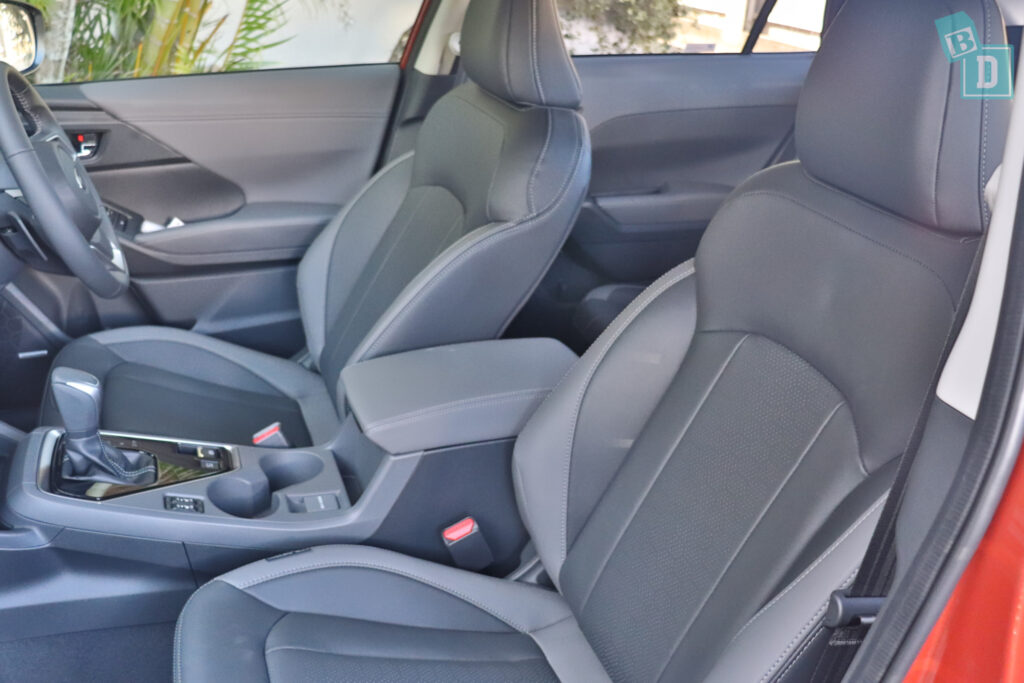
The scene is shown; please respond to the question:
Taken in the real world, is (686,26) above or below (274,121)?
above

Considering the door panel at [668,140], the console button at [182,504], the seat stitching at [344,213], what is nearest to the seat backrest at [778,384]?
the console button at [182,504]

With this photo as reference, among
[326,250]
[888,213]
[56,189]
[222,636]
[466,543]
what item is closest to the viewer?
[888,213]

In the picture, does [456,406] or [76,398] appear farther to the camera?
[456,406]

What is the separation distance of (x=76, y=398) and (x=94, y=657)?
0.42 metres

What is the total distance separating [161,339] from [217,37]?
32.6 inches

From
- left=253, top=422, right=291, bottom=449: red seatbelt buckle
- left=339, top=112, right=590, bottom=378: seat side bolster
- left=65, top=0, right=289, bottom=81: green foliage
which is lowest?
left=253, top=422, right=291, bottom=449: red seatbelt buckle

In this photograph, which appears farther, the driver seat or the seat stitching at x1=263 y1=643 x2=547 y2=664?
the driver seat

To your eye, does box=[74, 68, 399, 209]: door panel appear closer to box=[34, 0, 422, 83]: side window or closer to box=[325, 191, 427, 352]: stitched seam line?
box=[34, 0, 422, 83]: side window

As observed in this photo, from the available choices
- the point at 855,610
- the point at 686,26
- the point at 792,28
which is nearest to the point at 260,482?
the point at 855,610

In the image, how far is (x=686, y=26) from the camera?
9.33 feet

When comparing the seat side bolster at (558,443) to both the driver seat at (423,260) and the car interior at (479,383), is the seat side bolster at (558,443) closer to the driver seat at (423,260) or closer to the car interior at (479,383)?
the car interior at (479,383)

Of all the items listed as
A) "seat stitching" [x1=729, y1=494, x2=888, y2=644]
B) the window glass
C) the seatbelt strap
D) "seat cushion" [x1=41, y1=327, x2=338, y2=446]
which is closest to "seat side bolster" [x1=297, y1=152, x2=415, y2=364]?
"seat cushion" [x1=41, y1=327, x2=338, y2=446]

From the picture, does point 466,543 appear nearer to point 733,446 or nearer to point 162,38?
point 733,446

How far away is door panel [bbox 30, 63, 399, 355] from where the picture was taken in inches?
95.7
